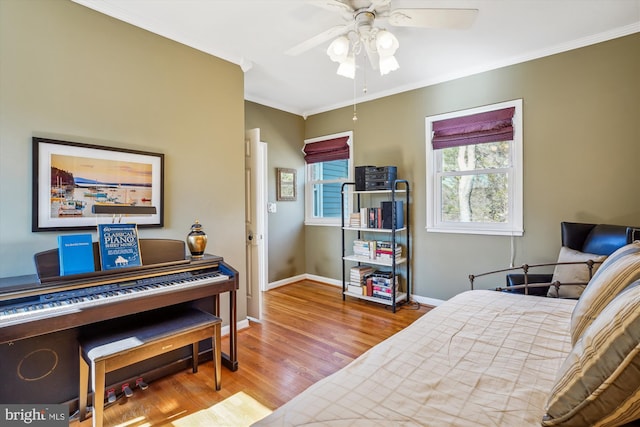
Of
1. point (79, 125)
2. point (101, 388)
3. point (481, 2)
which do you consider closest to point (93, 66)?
point (79, 125)

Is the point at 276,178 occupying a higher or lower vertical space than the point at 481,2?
lower

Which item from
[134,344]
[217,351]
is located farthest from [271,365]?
[134,344]

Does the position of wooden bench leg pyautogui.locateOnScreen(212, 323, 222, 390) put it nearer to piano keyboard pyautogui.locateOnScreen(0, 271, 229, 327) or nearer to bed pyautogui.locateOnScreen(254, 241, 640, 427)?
piano keyboard pyautogui.locateOnScreen(0, 271, 229, 327)

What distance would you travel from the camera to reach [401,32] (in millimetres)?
2529

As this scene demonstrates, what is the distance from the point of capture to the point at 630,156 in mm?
2537

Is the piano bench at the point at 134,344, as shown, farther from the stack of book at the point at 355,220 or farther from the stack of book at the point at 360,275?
the stack of book at the point at 355,220

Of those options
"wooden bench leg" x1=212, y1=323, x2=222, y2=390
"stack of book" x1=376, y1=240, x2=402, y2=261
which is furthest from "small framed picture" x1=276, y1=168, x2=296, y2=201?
"wooden bench leg" x1=212, y1=323, x2=222, y2=390

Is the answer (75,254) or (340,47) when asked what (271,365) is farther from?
(340,47)

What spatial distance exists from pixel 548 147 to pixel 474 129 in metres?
0.68

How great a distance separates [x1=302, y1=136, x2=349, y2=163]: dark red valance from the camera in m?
4.37

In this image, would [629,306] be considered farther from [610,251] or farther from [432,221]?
[432,221]

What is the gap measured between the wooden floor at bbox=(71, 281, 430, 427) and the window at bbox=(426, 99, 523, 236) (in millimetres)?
1181

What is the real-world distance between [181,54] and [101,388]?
2.46 meters

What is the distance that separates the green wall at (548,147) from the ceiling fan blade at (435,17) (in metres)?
1.58
